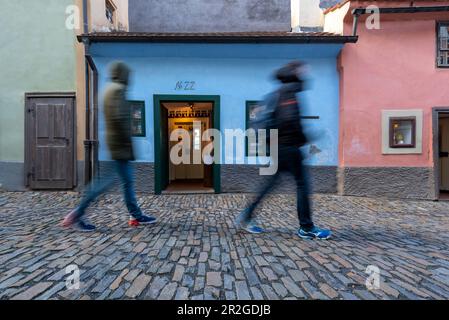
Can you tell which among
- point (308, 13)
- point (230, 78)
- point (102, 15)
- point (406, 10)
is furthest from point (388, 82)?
point (102, 15)

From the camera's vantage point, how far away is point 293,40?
19.4ft

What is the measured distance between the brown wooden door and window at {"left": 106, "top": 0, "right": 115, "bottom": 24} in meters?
3.32

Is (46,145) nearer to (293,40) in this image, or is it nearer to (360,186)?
(293,40)

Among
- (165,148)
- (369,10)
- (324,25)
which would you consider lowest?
(165,148)

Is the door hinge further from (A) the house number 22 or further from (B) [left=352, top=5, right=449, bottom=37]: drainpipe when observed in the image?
(B) [left=352, top=5, right=449, bottom=37]: drainpipe

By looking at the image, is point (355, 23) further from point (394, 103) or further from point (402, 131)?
point (402, 131)

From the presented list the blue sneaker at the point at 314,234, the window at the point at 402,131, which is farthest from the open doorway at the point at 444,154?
the blue sneaker at the point at 314,234

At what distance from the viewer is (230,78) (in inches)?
249

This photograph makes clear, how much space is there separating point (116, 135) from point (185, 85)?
144 inches

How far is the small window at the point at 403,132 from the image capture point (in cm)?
612

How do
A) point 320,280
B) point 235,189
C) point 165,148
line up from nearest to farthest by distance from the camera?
point 320,280
point 235,189
point 165,148

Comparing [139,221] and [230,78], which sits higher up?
[230,78]

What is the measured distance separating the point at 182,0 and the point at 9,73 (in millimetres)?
5998
